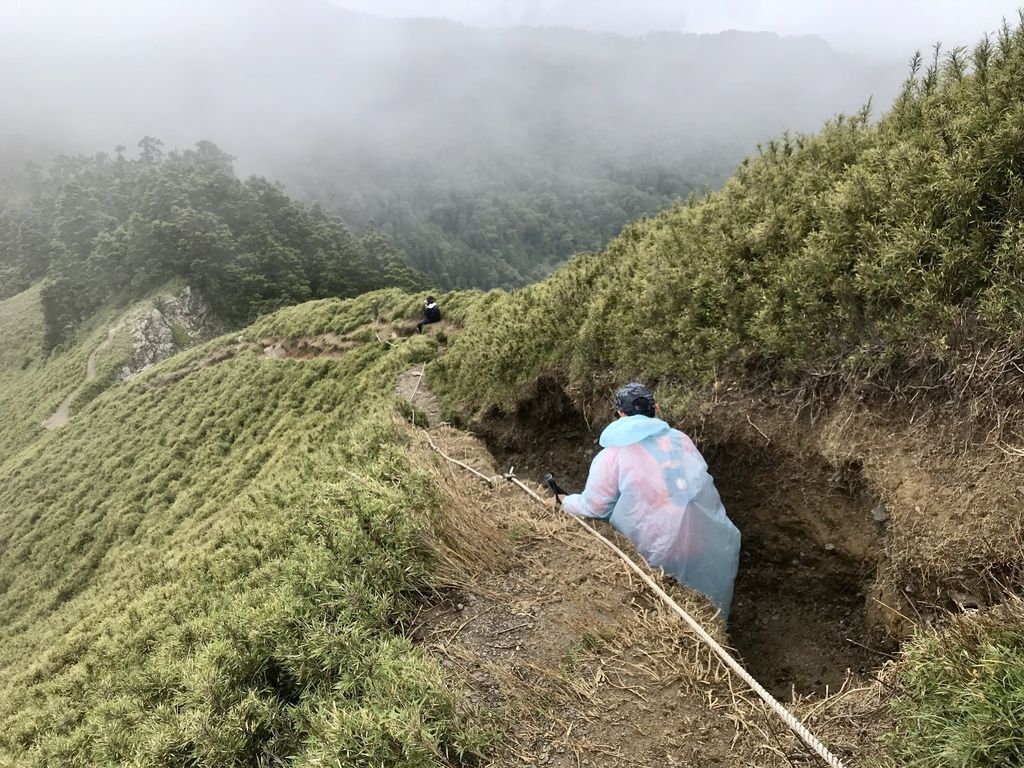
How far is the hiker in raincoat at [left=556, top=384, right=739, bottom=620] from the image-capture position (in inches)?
181

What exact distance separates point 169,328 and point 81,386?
17.0 m

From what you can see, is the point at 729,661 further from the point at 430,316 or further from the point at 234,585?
the point at 430,316

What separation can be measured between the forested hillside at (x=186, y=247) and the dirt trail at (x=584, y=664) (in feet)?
199

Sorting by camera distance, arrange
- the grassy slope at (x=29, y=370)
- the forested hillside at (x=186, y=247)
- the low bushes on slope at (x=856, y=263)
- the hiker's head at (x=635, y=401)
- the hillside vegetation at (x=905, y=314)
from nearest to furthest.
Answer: the hillside vegetation at (x=905, y=314), the low bushes on slope at (x=856, y=263), the hiker's head at (x=635, y=401), the grassy slope at (x=29, y=370), the forested hillside at (x=186, y=247)

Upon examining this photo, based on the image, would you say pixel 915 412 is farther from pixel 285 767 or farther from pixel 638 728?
pixel 285 767

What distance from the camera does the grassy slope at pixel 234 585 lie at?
3.96m

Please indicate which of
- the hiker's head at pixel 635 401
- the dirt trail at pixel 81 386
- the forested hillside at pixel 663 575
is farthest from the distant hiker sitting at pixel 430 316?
the dirt trail at pixel 81 386

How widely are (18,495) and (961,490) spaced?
88.2 feet

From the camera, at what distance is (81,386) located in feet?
119

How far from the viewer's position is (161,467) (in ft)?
56.3

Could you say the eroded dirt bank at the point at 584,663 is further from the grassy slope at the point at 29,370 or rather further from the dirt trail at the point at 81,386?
the grassy slope at the point at 29,370

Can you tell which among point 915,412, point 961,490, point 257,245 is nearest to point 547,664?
point 961,490

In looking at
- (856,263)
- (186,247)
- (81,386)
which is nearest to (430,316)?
(856,263)

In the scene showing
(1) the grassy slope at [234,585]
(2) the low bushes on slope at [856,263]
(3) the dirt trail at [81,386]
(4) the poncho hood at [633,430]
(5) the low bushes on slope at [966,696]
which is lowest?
(3) the dirt trail at [81,386]
